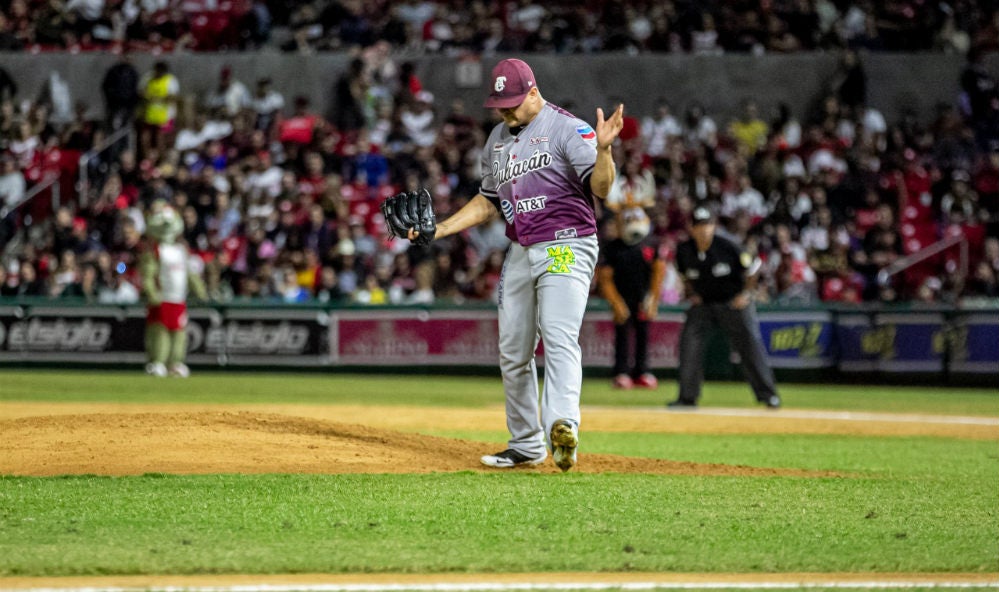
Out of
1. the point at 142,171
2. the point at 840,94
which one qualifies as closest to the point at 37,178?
the point at 142,171

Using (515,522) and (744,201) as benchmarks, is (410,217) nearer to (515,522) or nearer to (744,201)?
(515,522)

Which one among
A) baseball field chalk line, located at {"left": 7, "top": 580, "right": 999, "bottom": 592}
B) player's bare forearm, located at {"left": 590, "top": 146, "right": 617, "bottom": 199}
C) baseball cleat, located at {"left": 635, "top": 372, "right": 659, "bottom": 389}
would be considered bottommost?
baseball cleat, located at {"left": 635, "top": 372, "right": 659, "bottom": 389}

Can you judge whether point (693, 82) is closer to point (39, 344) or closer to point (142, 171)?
point (142, 171)

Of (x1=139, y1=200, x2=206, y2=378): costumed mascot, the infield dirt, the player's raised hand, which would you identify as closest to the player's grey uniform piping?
the player's raised hand

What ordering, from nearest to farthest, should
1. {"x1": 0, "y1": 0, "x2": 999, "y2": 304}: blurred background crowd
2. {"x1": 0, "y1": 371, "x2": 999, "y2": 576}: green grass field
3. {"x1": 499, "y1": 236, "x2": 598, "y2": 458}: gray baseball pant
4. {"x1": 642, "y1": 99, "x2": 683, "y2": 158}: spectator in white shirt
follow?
{"x1": 0, "y1": 371, "x2": 999, "y2": 576}: green grass field, {"x1": 499, "y1": 236, "x2": 598, "y2": 458}: gray baseball pant, {"x1": 0, "y1": 0, "x2": 999, "y2": 304}: blurred background crowd, {"x1": 642, "y1": 99, "x2": 683, "y2": 158}: spectator in white shirt

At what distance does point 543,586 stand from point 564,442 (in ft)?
9.26

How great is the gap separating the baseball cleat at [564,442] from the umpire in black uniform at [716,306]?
6702mm

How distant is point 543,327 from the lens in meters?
8.24

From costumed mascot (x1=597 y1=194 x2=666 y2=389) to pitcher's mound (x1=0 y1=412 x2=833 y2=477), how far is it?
8173mm

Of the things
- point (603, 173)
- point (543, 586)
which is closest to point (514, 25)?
point (603, 173)

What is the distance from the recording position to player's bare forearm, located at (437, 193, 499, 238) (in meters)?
8.45

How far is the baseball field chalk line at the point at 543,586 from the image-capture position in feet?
16.3

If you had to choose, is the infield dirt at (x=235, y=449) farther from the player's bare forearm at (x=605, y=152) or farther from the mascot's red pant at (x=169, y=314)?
the mascot's red pant at (x=169, y=314)

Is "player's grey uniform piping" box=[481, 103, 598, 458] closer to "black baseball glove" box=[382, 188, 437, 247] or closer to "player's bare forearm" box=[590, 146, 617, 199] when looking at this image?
Answer: "player's bare forearm" box=[590, 146, 617, 199]
